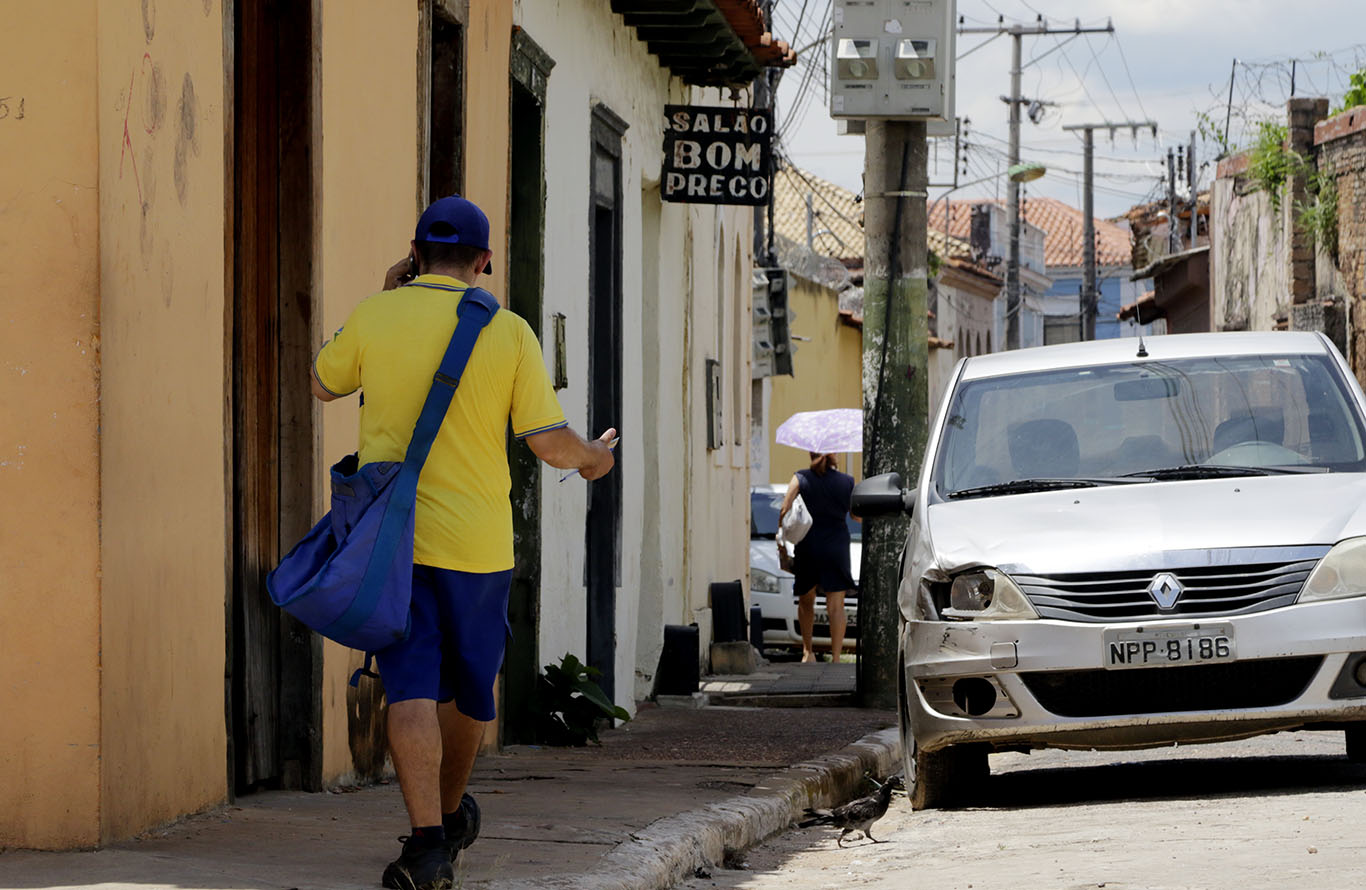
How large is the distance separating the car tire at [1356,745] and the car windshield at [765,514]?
47.4ft

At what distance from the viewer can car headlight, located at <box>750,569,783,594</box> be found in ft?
69.2

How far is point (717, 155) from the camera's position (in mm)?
14461

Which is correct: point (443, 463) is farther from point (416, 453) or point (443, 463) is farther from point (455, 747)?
point (455, 747)

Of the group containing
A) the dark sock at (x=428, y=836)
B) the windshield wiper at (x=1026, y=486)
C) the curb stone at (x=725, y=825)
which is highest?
the windshield wiper at (x=1026, y=486)

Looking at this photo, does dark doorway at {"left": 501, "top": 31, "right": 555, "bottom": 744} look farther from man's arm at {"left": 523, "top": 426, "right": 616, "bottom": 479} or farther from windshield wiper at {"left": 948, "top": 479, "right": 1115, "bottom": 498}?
man's arm at {"left": 523, "top": 426, "right": 616, "bottom": 479}

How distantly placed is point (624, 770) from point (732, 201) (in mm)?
6146

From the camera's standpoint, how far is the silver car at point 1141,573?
7.15 meters

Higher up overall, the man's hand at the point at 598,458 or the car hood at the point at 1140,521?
the man's hand at the point at 598,458

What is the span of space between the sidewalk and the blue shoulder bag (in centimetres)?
68

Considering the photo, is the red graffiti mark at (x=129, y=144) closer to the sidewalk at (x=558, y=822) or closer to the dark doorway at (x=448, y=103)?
the sidewalk at (x=558, y=822)

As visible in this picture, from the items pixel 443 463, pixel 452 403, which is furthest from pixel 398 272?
pixel 443 463

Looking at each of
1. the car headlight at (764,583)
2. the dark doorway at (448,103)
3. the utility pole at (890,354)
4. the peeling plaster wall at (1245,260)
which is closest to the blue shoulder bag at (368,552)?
the dark doorway at (448,103)

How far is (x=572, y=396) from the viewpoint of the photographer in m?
11.3

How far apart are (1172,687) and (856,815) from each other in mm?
1509
